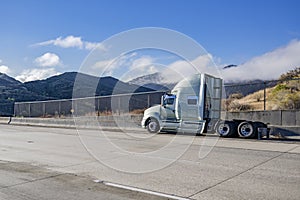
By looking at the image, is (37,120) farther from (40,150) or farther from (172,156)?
(172,156)

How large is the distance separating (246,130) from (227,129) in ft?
3.49

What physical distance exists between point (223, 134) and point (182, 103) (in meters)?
3.13

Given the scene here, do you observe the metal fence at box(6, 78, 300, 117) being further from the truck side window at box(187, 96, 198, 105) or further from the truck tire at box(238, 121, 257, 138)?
the truck side window at box(187, 96, 198, 105)

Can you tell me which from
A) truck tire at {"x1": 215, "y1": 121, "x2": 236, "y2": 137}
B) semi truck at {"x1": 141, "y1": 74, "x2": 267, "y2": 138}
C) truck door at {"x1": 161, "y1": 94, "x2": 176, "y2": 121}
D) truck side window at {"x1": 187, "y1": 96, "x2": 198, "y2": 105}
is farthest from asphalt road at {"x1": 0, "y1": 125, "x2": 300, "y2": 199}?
truck door at {"x1": 161, "y1": 94, "x2": 176, "y2": 121}

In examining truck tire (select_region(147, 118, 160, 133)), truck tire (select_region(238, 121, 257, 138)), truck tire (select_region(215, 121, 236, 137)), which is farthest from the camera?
truck tire (select_region(147, 118, 160, 133))

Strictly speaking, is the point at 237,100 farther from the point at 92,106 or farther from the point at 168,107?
the point at 92,106

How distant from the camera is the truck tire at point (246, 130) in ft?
61.6

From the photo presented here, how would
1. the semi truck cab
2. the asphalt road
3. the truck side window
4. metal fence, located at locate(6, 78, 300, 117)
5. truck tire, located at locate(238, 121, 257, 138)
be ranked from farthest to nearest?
metal fence, located at locate(6, 78, 300, 117)
the truck side window
the semi truck cab
truck tire, located at locate(238, 121, 257, 138)
the asphalt road

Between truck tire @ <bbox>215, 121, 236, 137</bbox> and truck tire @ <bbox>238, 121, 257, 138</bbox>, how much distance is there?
1.20 ft

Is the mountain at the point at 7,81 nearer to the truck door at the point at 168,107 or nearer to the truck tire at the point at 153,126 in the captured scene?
the truck tire at the point at 153,126

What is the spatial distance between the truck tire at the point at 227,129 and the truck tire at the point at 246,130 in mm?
367

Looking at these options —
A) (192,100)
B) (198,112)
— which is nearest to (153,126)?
(192,100)

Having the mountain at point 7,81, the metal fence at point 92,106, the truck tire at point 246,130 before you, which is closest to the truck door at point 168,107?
the metal fence at point 92,106

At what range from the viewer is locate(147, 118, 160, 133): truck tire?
21953 mm
